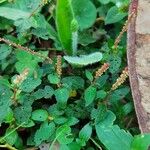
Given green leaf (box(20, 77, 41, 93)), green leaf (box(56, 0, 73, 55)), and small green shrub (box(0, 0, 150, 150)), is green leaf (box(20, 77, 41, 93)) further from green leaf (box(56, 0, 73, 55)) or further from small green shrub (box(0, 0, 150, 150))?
green leaf (box(56, 0, 73, 55))

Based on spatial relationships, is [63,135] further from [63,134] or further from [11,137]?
[11,137]

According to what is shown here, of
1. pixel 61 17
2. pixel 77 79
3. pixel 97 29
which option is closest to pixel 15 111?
pixel 77 79

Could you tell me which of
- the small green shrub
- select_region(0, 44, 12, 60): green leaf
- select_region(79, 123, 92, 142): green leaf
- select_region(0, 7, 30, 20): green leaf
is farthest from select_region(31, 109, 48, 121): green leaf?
select_region(0, 7, 30, 20): green leaf

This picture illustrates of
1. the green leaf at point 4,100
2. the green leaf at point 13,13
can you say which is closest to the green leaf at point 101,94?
the green leaf at point 4,100

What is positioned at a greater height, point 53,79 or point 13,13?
point 13,13

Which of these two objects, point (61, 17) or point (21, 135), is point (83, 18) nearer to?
point (61, 17)

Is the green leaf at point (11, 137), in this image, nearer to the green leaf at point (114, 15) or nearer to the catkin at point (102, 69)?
the catkin at point (102, 69)

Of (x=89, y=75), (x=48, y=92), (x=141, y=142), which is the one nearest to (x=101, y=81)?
(x=89, y=75)
